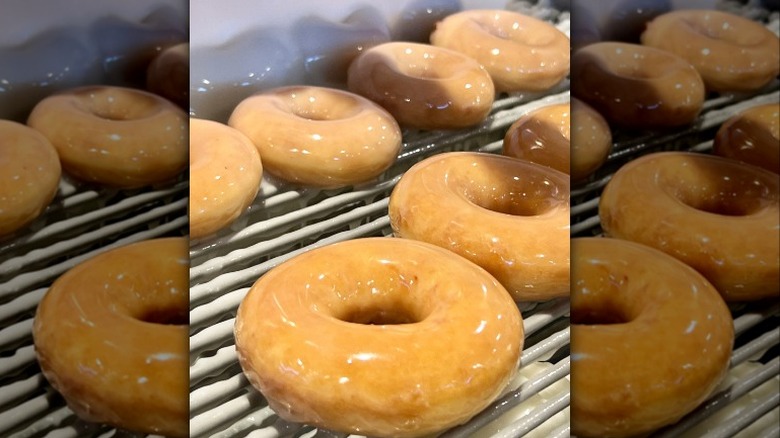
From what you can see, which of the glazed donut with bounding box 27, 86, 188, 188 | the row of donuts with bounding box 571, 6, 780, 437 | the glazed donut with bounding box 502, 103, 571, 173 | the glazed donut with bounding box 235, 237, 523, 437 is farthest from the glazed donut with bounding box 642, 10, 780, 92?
the glazed donut with bounding box 27, 86, 188, 188

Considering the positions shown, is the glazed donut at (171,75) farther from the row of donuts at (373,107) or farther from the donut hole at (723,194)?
the donut hole at (723,194)

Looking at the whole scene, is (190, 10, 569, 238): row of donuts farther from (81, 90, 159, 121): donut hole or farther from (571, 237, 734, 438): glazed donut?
(571, 237, 734, 438): glazed donut

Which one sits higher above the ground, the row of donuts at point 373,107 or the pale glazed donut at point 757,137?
the pale glazed donut at point 757,137

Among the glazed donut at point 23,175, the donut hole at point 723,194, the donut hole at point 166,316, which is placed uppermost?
the glazed donut at point 23,175

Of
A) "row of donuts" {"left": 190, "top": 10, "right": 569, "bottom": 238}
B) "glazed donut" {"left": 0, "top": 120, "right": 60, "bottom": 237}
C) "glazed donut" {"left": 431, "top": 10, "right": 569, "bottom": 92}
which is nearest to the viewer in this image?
"glazed donut" {"left": 0, "top": 120, "right": 60, "bottom": 237}

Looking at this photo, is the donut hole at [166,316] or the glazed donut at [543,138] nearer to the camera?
the donut hole at [166,316]

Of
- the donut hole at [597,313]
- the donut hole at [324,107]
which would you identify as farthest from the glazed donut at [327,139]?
the donut hole at [597,313]

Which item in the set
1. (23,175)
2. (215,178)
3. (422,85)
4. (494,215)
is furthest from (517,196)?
(23,175)

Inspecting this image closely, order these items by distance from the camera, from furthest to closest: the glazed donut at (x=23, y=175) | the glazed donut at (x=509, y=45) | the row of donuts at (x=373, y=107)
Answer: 1. the glazed donut at (x=509, y=45)
2. the row of donuts at (x=373, y=107)
3. the glazed donut at (x=23, y=175)
